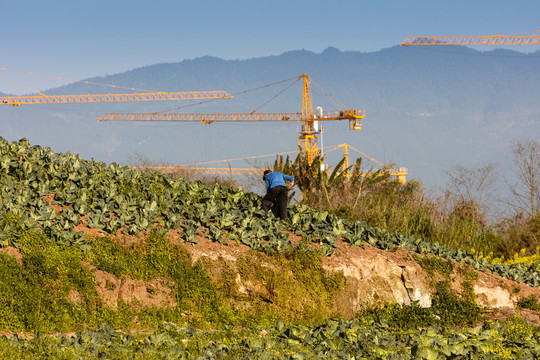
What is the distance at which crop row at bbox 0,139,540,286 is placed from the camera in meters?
10.2

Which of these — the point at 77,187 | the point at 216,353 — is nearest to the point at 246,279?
the point at 216,353

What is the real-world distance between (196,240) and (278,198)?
338 centimetres

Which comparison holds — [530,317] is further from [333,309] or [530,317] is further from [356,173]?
[356,173]

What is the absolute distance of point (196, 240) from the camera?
10.4m

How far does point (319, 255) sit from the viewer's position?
1107 centimetres

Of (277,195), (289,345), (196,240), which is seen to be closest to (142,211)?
(196,240)

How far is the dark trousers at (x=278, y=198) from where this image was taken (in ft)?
43.0

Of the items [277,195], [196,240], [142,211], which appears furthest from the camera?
[277,195]

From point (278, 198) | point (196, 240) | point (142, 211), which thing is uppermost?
point (142, 211)

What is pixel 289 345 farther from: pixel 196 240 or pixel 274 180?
pixel 274 180

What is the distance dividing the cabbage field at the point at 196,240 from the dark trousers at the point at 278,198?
0.86ft

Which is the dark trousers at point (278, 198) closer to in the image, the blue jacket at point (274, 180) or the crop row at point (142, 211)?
the blue jacket at point (274, 180)

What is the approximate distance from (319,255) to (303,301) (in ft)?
3.54

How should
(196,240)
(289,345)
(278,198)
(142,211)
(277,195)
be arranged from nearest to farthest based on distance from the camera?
1. (289,345)
2. (196,240)
3. (142,211)
4. (277,195)
5. (278,198)
